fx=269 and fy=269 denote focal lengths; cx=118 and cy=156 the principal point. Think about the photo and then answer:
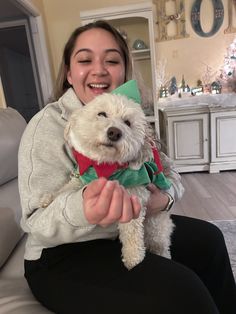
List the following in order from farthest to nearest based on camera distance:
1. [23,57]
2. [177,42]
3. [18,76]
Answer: [23,57] → [18,76] → [177,42]

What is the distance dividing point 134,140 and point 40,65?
9.20 ft

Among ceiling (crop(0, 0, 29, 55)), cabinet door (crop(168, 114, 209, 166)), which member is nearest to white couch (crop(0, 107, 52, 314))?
ceiling (crop(0, 0, 29, 55))

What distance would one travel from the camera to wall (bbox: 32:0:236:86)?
10.8ft

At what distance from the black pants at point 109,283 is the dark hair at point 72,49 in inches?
25.7

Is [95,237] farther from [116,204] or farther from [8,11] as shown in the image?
[8,11]

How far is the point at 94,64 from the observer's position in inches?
38.9

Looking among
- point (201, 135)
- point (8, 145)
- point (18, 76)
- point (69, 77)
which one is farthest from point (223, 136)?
point (18, 76)

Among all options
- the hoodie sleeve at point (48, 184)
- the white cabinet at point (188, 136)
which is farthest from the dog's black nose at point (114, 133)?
the white cabinet at point (188, 136)

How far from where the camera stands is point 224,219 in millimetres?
2119

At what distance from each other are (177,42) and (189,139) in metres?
1.30

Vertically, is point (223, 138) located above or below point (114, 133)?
below

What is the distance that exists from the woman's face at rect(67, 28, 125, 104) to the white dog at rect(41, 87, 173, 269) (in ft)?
0.84

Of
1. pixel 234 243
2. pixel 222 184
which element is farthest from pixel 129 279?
pixel 222 184

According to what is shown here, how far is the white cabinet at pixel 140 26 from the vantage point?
9.35 feet
